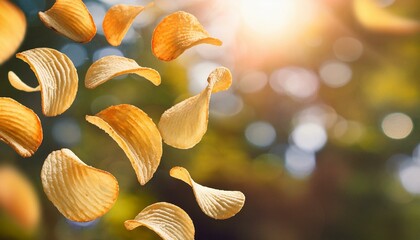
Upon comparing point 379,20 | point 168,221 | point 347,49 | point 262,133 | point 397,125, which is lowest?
point 262,133

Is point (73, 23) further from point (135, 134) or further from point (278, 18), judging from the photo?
point (278, 18)

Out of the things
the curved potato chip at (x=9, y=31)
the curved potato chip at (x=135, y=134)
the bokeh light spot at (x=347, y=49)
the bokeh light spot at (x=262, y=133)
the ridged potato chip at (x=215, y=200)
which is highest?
the curved potato chip at (x=9, y=31)

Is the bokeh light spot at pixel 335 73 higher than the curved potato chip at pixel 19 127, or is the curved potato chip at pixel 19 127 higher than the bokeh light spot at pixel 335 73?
the curved potato chip at pixel 19 127

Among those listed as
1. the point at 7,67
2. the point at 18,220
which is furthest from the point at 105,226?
the point at 7,67

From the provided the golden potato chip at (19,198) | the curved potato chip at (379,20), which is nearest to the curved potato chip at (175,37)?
the golden potato chip at (19,198)

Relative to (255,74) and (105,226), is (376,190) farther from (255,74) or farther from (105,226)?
(105,226)

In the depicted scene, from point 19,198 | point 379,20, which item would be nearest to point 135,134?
point 19,198

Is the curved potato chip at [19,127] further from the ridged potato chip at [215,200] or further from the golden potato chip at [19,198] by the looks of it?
the golden potato chip at [19,198]
